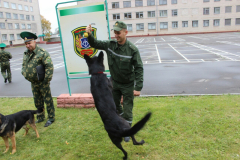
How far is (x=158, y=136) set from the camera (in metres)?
3.85

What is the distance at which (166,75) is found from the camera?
9.45 m

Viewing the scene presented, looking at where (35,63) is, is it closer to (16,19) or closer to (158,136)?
(158,136)

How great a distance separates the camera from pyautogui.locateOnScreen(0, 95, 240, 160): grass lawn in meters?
3.36

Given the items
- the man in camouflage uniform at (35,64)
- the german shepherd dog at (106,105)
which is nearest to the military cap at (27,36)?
the man in camouflage uniform at (35,64)

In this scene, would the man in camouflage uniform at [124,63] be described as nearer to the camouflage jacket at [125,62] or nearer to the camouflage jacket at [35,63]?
the camouflage jacket at [125,62]

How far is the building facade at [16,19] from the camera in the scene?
167ft

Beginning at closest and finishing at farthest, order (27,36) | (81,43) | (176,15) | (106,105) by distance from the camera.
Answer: (106,105), (27,36), (81,43), (176,15)

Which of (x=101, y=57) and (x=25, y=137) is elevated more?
(x=101, y=57)

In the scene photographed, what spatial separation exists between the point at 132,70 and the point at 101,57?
67 centimetres

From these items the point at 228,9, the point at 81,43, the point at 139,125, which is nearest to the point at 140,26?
the point at 228,9

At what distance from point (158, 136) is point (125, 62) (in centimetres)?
176

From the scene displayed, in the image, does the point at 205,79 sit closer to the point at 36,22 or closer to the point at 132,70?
the point at 132,70

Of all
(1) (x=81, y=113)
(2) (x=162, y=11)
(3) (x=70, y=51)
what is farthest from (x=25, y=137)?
(2) (x=162, y=11)

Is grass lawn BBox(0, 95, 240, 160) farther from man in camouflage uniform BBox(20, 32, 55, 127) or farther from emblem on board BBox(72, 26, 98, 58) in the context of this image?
emblem on board BBox(72, 26, 98, 58)
